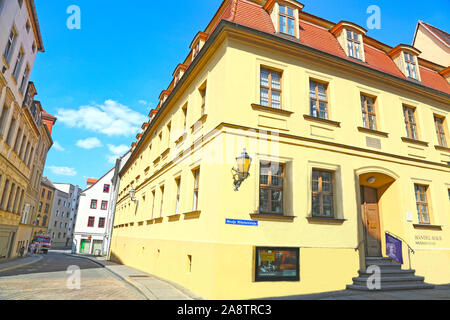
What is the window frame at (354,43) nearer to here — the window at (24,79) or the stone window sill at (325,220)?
the stone window sill at (325,220)

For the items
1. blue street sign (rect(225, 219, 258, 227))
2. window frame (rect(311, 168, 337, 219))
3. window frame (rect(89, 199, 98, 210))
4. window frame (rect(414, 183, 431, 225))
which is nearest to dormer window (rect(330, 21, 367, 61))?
window frame (rect(311, 168, 337, 219))

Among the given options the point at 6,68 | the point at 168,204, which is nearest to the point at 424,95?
the point at 168,204

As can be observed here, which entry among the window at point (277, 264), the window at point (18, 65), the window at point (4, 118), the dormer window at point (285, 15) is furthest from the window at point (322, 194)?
the window at point (18, 65)

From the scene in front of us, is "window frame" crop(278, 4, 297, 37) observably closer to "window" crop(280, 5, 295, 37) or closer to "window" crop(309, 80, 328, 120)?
"window" crop(280, 5, 295, 37)

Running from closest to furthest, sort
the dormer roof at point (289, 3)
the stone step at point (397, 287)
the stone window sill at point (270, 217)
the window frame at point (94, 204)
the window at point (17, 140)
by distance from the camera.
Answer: the stone window sill at point (270, 217) → the stone step at point (397, 287) → the dormer roof at point (289, 3) → the window at point (17, 140) → the window frame at point (94, 204)

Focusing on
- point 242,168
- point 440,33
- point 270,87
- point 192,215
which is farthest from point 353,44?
point 440,33

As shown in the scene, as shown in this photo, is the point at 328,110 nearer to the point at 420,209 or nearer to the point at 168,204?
the point at 420,209

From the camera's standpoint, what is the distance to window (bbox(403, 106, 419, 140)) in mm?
12508

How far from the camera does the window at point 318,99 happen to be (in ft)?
35.3

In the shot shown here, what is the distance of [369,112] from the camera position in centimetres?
1181

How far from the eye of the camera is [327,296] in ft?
27.1

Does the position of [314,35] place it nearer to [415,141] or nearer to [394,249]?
[415,141]

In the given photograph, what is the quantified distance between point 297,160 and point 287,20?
5803 millimetres

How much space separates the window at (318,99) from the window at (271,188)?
2.90m
